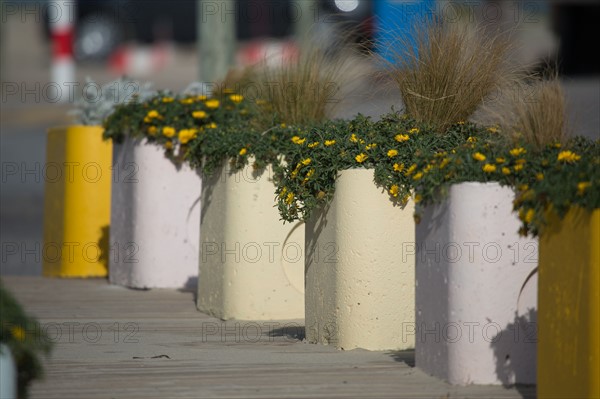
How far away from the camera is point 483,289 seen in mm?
5078

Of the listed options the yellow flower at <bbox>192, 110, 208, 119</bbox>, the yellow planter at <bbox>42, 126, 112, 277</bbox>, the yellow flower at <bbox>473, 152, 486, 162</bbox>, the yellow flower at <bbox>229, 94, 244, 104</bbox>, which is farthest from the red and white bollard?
the yellow flower at <bbox>473, 152, 486, 162</bbox>

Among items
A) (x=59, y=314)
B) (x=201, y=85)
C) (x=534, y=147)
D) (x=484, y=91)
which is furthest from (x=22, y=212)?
(x=534, y=147)

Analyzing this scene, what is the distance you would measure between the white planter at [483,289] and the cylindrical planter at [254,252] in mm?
2052

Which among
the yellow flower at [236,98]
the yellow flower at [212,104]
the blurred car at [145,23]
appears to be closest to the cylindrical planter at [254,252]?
the yellow flower at [212,104]

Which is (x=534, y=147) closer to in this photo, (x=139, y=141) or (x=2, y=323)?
(x=2, y=323)

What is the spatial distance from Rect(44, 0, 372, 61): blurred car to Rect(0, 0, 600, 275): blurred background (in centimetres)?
2

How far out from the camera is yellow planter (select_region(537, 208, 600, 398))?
4395 mm

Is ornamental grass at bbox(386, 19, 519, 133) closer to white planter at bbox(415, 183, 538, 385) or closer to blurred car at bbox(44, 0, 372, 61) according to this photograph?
white planter at bbox(415, 183, 538, 385)

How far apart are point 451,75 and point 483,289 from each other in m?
1.58

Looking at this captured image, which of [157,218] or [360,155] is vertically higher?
[360,155]

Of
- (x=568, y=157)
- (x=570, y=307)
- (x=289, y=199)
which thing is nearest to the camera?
(x=570, y=307)

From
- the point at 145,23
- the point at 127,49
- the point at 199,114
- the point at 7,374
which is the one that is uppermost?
the point at 145,23

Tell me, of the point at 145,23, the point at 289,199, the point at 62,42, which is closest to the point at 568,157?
the point at 289,199

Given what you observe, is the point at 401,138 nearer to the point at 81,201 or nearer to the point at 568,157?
the point at 568,157
